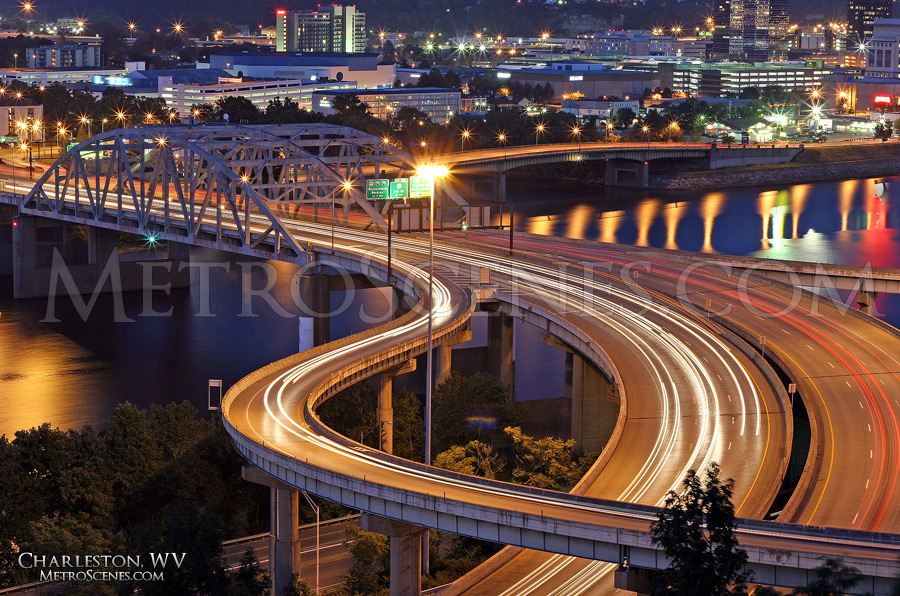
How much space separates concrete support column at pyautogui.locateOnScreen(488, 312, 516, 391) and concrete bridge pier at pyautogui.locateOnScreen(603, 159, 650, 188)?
56196 mm

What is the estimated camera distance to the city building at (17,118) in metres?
96.9

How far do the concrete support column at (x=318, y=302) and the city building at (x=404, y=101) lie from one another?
69.6 metres

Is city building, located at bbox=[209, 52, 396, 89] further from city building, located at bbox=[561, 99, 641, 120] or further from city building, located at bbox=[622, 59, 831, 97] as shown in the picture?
city building, located at bbox=[622, 59, 831, 97]

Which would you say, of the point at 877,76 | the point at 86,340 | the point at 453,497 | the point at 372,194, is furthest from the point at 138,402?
the point at 877,76

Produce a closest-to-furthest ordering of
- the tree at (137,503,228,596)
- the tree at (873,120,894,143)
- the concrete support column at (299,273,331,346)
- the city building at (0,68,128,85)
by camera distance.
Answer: the tree at (137,503,228,596) → the concrete support column at (299,273,331,346) → the tree at (873,120,894,143) → the city building at (0,68,128,85)

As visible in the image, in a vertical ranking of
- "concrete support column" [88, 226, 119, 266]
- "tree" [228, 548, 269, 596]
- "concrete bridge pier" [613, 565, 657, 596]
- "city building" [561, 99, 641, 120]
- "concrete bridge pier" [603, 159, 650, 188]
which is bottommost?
"tree" [228, 548, 269, 596]

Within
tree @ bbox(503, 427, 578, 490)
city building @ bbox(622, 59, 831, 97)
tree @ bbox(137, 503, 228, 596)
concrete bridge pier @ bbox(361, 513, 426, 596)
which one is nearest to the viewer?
tree @ bbox(137, 503, 228, 596)

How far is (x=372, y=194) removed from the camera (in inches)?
1970

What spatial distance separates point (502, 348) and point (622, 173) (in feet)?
191

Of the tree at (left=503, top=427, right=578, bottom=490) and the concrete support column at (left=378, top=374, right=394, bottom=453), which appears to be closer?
the tree at (left=503, top=427, right=578, bottom=490)

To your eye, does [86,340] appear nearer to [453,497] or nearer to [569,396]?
[569,396]

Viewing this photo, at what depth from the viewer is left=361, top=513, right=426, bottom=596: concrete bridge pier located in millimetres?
21516

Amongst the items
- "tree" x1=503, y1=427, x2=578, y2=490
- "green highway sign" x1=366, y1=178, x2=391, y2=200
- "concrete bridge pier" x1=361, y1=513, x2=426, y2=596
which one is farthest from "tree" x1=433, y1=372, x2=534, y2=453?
"green highway sign" x1=366, y1=178, x2=391, y2=200

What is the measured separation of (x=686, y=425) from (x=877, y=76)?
148587 millimetres
